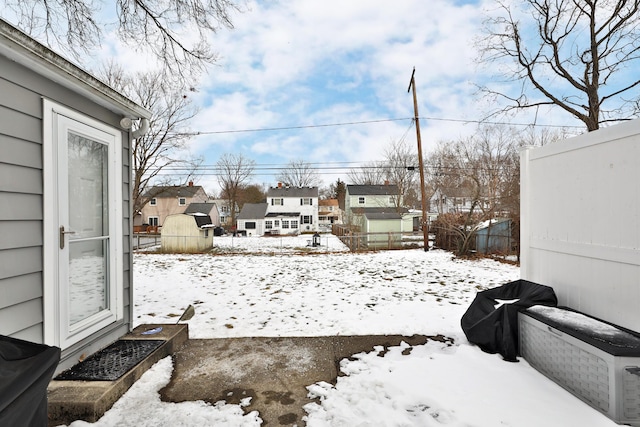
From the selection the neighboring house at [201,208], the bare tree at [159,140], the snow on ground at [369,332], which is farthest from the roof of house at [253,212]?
the snow on ground at [369,332]

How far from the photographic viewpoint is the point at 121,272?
275 cm

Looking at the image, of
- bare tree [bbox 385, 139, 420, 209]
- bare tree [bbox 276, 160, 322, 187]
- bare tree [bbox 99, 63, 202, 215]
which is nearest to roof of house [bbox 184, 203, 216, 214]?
bare tree [bbox 276, 160, 322, 187]

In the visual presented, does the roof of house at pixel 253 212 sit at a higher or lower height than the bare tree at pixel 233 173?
lower

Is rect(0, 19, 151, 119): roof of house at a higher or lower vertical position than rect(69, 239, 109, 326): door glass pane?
higher

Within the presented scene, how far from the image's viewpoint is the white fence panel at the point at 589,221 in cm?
197

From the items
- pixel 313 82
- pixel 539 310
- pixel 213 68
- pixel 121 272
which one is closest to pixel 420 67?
pixel 313 82

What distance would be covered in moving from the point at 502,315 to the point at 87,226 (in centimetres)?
376

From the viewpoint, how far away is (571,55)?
787 cm

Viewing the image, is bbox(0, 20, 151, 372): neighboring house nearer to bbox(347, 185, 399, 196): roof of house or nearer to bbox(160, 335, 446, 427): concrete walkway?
bbox(160, 335, 446, 427): concrete walkway

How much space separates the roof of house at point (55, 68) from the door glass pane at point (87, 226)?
1.24 feet

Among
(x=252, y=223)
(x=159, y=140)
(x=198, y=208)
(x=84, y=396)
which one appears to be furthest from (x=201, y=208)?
(x=84, y=396)

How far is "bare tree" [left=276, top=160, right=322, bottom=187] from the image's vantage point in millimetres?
38031

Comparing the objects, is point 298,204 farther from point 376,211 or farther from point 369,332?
point 369,332

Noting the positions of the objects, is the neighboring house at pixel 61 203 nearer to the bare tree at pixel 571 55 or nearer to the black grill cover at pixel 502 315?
the black grill cover at pixel 502 315
